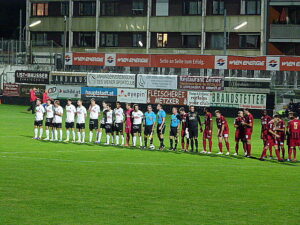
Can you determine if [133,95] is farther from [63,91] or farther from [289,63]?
[289,63]

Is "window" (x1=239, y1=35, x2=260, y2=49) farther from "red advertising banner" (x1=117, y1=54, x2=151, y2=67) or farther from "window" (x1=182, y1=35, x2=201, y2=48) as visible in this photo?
"red advertising banner" (x1=117, y1=54, x2=151, y2=67)

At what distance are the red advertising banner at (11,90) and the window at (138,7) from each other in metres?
21.8

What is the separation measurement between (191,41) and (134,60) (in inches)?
706

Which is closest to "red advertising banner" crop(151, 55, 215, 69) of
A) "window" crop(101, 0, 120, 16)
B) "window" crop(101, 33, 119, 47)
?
"window" crop(101, 33, 119, 47)

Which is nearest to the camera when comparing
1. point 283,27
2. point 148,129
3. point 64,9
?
point 148,129

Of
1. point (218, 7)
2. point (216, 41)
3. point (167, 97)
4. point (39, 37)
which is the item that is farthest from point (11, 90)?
point (218, 7)

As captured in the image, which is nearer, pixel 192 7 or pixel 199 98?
pixel 199 98

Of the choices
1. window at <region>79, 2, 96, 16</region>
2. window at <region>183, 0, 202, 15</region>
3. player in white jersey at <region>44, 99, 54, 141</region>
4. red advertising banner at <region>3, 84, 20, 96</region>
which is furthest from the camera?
window at <region>79, 2, 96, 16</region>

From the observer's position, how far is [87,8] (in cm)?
8725

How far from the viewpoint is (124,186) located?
23.2 metres

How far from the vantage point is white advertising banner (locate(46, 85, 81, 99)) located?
63.7 meters

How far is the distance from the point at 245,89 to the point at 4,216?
40230 millimetres

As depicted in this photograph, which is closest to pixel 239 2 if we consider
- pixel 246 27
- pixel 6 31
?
pixel 246 27

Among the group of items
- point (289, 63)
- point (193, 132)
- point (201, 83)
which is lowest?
point (193, 132)
